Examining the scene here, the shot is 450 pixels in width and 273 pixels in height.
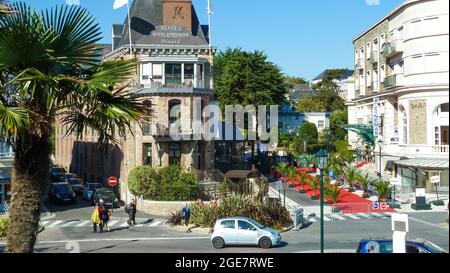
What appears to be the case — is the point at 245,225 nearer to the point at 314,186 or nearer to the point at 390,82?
the point at 390,82

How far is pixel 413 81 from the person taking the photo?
743cm

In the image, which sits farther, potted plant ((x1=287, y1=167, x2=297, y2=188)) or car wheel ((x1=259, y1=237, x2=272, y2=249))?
potted plant ((x1=287, y1=167, x2=297, y2=188))

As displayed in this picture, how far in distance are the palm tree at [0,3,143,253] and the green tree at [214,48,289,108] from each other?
4091 cm

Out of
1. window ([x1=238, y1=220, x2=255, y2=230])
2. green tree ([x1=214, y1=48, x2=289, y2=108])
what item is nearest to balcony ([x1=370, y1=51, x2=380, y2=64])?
window ([x1=238, y1=220, x2=255, y2=230])

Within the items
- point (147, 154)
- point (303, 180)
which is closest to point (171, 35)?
point (147, 154)

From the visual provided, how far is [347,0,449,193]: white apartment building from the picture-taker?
591 cm

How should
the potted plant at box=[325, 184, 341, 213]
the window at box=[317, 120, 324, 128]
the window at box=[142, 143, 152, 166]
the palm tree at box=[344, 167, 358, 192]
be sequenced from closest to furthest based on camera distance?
the potted plant at box=[325, 184, 341, 213] → the palm tree at box=[344, 167, 358, 192] → the window at box=[142, 143, 152, 166] → the window at box=[317, 120, 324, 128]

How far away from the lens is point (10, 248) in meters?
6.98

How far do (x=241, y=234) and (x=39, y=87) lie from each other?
1425cm

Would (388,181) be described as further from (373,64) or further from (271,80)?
(271,80)

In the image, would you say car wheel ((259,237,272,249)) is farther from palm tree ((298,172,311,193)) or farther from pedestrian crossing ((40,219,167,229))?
palm tree ((298,172,311,193))

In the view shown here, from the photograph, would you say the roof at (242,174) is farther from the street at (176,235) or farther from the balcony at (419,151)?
the balcony at (419,151)

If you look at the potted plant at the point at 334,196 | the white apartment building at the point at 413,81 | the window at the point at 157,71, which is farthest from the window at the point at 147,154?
the white apartment building at the point at 413,81
